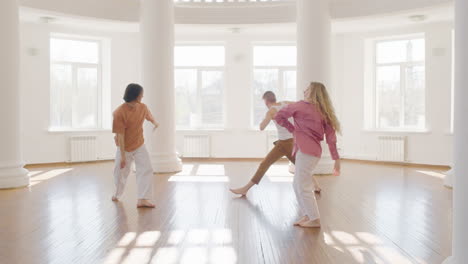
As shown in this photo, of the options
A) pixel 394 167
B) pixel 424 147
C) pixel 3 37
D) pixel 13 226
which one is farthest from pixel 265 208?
pixel 424 147

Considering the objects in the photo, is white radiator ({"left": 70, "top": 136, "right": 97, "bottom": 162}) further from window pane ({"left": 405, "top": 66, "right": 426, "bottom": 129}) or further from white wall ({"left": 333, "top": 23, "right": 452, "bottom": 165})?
window pane ({"left": 405, "top": 66, "right": 426, "bottom": 129})

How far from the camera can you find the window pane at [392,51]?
1134 centimetres

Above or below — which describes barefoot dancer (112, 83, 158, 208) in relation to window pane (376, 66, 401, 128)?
below

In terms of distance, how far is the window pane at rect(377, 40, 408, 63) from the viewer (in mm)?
11344

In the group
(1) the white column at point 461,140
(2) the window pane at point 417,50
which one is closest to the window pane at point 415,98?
(2) the window pane at point 417,50

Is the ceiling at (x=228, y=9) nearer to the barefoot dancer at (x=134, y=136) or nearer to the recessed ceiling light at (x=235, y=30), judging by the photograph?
the recessed ceiling light at (x=235, y=30)

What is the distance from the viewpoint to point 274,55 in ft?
40.4

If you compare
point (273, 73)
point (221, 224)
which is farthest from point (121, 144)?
point (273, 73)

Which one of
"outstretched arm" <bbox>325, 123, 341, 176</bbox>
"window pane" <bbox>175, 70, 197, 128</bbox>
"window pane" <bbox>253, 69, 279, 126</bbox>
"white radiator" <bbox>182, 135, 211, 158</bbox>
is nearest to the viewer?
"outstretched arm" <bbox>325, 123, 341, 176</bbox>

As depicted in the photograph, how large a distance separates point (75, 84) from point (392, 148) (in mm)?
8130

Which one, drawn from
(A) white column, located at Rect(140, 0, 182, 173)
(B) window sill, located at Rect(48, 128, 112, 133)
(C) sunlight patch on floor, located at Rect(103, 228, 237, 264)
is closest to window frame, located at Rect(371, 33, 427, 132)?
(A) white column, located at Rect(140, 0, 182, 173)

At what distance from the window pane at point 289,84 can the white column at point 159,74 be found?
4034 millimetres

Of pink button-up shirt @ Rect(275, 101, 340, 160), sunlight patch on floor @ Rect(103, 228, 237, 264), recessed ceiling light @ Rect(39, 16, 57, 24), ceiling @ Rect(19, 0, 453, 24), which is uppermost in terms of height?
ceiling @ Rect(19, 0, 453, 24)

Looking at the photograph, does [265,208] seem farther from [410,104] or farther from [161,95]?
[410,104]
